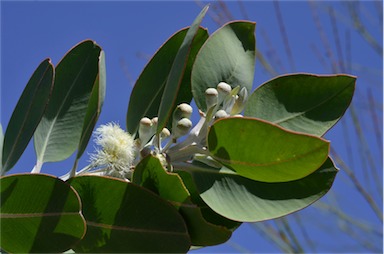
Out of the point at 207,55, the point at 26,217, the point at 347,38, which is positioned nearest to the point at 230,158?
the point at 207,55

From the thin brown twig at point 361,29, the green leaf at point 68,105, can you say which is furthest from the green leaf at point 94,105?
the thin brown twig at point 361,29

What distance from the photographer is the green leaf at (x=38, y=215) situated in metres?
0.91

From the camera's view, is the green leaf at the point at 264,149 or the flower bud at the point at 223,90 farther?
the flower bud at the point at 223,90

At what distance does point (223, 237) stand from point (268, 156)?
5.9 inches

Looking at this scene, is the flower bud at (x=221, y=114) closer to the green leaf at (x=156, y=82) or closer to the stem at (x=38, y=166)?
the green leaf at (x=156, y=82)

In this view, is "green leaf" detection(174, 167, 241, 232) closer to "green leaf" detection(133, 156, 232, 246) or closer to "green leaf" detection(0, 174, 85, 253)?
"green leaf" detection(133, 156, 232, 246)

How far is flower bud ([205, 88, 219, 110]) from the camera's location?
101cm

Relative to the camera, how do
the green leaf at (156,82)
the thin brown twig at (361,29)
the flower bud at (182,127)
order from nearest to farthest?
the flower bud at (182,127) → the green leaf at (156,82) → the thin brown twig at (361,29)

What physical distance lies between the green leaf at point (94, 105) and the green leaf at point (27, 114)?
0.08 meters

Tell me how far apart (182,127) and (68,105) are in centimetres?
24

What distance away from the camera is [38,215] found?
93 centimetres

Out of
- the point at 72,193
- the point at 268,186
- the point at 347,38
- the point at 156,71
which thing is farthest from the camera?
the point at 347,38

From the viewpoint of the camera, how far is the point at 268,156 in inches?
36.3

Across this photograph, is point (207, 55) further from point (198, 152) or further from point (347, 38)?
point (347, 38)
